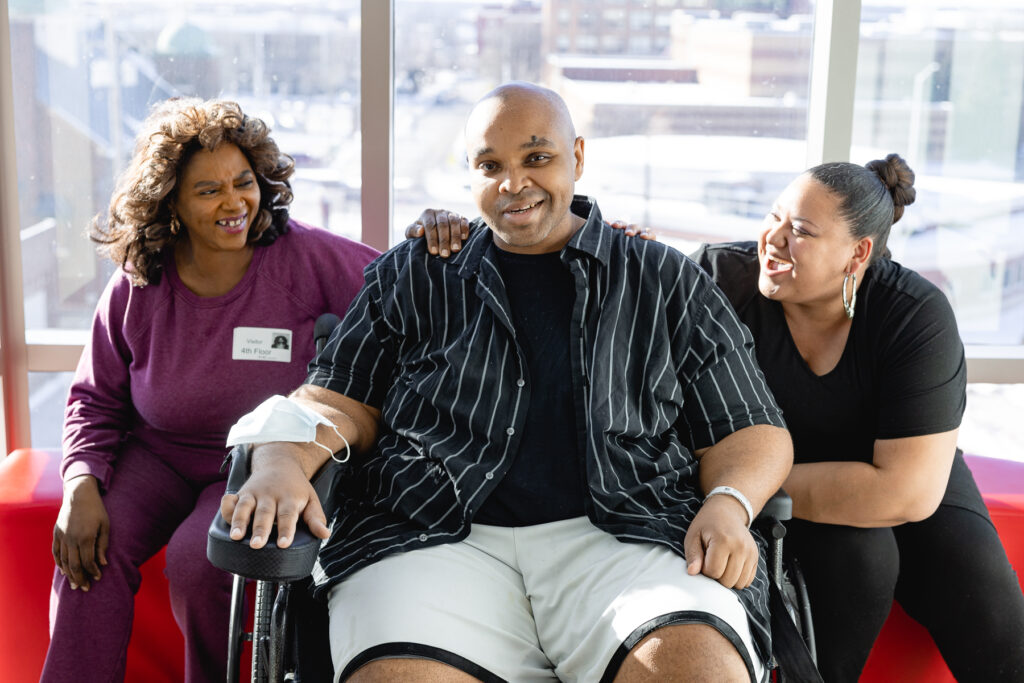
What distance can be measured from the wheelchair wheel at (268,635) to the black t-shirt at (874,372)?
1.20 metres

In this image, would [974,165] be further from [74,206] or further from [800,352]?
[74,206]

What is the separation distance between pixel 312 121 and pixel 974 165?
2230 mm

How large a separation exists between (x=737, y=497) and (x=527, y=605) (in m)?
0.46

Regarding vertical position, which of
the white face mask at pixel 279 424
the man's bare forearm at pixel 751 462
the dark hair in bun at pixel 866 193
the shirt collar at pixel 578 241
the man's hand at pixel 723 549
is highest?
the dark hair in bun at pixel 866 193

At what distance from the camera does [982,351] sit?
339cm

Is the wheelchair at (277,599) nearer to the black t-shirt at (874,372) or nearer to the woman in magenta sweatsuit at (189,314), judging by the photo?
the woman in magenta sweatsuit at (189,314)

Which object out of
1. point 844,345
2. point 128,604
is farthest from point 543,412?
point 128,604

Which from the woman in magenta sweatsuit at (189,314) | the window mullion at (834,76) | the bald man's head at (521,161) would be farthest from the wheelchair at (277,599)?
the window mullion at (834,76)

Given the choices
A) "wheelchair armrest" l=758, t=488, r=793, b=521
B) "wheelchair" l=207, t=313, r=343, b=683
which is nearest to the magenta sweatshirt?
"wheelchair" l=207, t=313, r=343, b=683

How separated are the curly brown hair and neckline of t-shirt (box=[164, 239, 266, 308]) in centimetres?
3

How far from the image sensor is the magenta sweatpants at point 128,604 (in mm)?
2211

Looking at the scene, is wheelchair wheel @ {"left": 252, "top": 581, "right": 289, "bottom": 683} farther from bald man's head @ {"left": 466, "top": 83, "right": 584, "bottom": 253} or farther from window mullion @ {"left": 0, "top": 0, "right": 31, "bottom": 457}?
window mullion @ {"left": 0, "top": 0, "right": 31, "bottom": 457}

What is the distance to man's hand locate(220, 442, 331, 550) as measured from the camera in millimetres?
1646

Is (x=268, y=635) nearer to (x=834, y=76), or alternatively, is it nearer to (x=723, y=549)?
(x=723, y=549)
